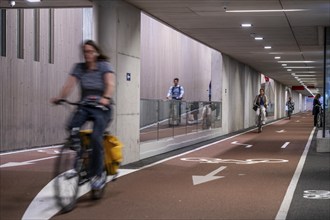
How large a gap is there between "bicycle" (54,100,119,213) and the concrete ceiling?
550cm

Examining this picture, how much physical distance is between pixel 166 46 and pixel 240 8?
1990cm

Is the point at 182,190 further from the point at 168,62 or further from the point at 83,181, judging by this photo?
the point at 168,62

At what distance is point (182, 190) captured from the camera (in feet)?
28.6

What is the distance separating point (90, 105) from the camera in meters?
6.93

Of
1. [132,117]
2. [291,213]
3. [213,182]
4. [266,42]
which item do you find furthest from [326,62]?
[291,213]

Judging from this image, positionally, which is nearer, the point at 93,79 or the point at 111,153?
the point at 93,79

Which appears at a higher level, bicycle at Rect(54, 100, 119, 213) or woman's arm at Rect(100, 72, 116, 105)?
woman's arm at Rect(100, 72, 116, 105)

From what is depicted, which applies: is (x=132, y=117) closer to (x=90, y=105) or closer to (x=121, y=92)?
(x=121, y=92)

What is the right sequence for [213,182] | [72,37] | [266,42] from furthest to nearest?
[266,42], [72,37], [213,182]

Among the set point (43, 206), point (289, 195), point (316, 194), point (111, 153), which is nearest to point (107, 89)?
point (111, 153)

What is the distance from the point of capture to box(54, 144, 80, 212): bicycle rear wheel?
6.75 metres

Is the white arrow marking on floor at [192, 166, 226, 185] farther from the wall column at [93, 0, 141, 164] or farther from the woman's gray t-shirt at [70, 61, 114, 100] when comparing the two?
the woman's gray t-shirt at [70, 61, 114, 100]

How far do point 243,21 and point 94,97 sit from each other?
8.64 metres

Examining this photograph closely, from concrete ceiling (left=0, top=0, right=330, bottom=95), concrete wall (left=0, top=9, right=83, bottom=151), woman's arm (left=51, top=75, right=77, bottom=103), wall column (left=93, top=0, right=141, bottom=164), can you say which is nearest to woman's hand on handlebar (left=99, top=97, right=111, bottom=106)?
woman's arm (left=51, top=75, right=77, bottom=103)
